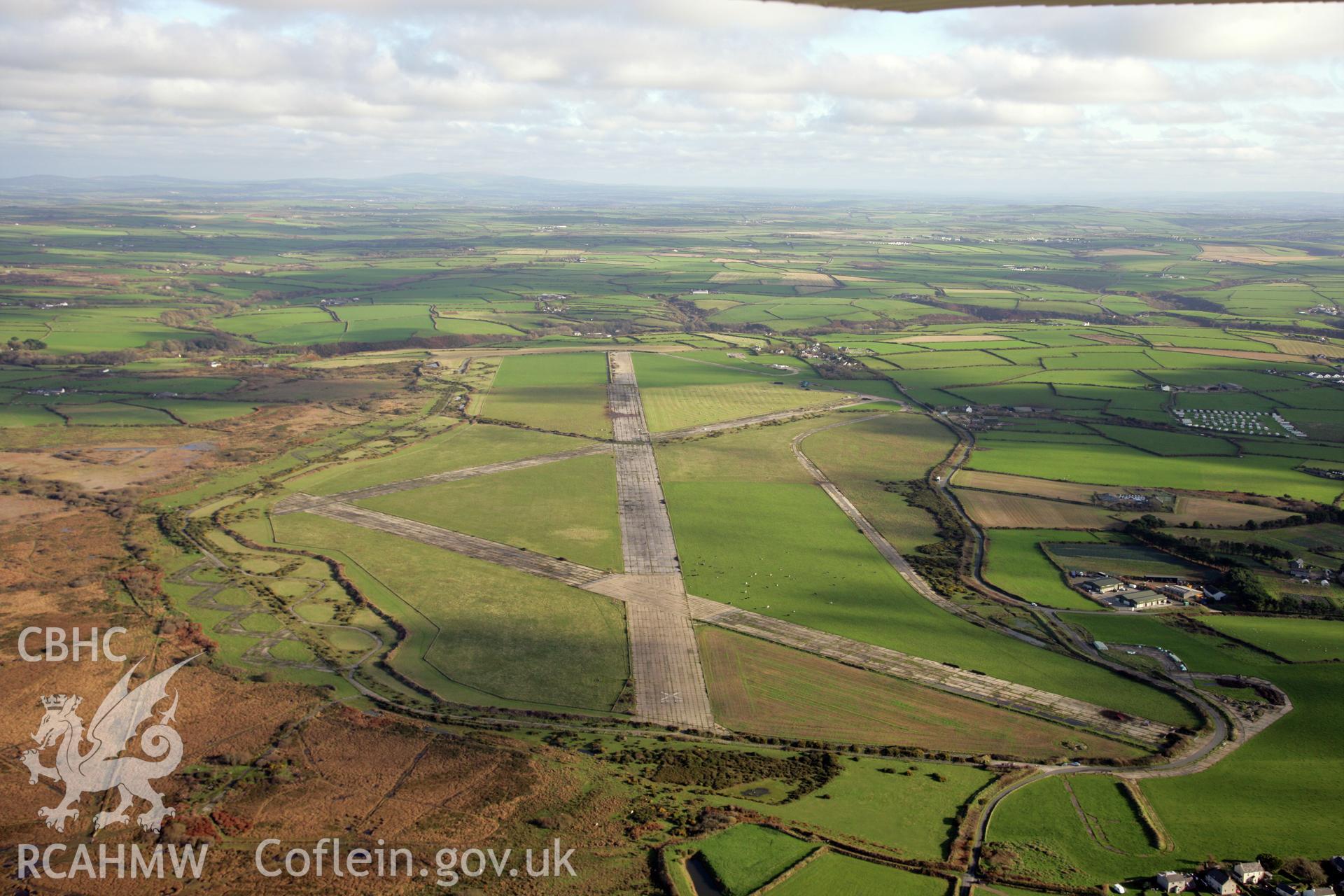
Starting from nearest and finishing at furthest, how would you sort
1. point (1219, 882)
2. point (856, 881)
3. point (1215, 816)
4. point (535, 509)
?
point (1219, 882) → point (856, 881) → point (1215, 816) → point (535, 509)

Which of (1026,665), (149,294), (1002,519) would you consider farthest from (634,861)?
(149,294)

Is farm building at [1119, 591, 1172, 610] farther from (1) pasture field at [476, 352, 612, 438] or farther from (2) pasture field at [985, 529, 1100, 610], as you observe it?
(1) pasture field at [476, 352, 612, 438]

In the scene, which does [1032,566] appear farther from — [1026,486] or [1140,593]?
[1026,486]

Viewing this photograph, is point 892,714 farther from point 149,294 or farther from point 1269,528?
point 149,294

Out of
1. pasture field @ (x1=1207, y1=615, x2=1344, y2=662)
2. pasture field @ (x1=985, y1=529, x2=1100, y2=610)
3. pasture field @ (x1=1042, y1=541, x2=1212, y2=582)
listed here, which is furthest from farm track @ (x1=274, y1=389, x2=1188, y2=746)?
pasture field @ (x1=1207, y1=615, x2=1344, y2=662)

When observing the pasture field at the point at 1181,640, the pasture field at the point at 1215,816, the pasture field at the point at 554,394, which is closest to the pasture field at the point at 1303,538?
the pasture field at the point at 1181,640

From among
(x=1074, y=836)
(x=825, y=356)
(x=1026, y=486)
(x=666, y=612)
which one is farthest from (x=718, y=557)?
(x=825, y=356)

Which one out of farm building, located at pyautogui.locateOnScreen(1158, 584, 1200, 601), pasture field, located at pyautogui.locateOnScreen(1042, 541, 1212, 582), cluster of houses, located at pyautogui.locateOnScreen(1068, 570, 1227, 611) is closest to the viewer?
cluster of houses, located at pyautogui.locateOnScreen(1068, 570, 1227, 611)
